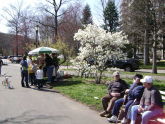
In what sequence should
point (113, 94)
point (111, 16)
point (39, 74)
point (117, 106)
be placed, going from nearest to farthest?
point (117, 106)
point (113, 94)
point (39, 74)
point (111, 16)

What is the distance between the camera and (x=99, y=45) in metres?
19.3

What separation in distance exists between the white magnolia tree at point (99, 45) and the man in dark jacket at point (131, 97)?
9.29 m

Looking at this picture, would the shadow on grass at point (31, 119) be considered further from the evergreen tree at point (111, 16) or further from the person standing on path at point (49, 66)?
the evergreen tree at point (111, 16)

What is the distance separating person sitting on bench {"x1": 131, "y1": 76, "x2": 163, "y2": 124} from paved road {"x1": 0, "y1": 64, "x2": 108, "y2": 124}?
130cm

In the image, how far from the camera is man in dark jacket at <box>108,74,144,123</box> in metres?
9.14

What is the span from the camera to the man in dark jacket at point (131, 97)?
360 inches

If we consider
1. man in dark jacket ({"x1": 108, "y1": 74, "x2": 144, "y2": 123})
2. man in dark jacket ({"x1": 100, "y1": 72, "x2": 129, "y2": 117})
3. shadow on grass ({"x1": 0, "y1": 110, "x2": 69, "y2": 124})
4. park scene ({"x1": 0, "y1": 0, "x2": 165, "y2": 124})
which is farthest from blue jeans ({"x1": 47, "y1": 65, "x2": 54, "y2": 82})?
man in dark jacket ({"x1": 108, "y1": 74, "x2": 144, "y2": 123})

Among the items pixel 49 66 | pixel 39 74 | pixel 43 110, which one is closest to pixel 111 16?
pixel 49 66

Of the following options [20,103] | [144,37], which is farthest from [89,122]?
[144,37]

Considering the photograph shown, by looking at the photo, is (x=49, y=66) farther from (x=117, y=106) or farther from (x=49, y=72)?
(x=117, y=106)

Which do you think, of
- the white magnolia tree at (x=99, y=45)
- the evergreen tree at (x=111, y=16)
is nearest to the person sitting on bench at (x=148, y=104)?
the white magnolia tree at (x=99, y=45)

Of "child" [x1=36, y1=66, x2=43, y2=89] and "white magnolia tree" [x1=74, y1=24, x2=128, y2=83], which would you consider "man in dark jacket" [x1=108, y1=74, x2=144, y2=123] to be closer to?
"child" [x1=36, y1=66, x2=43, y2=89]

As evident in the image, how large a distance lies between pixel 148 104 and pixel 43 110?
4469mm

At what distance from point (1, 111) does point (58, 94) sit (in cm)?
462
